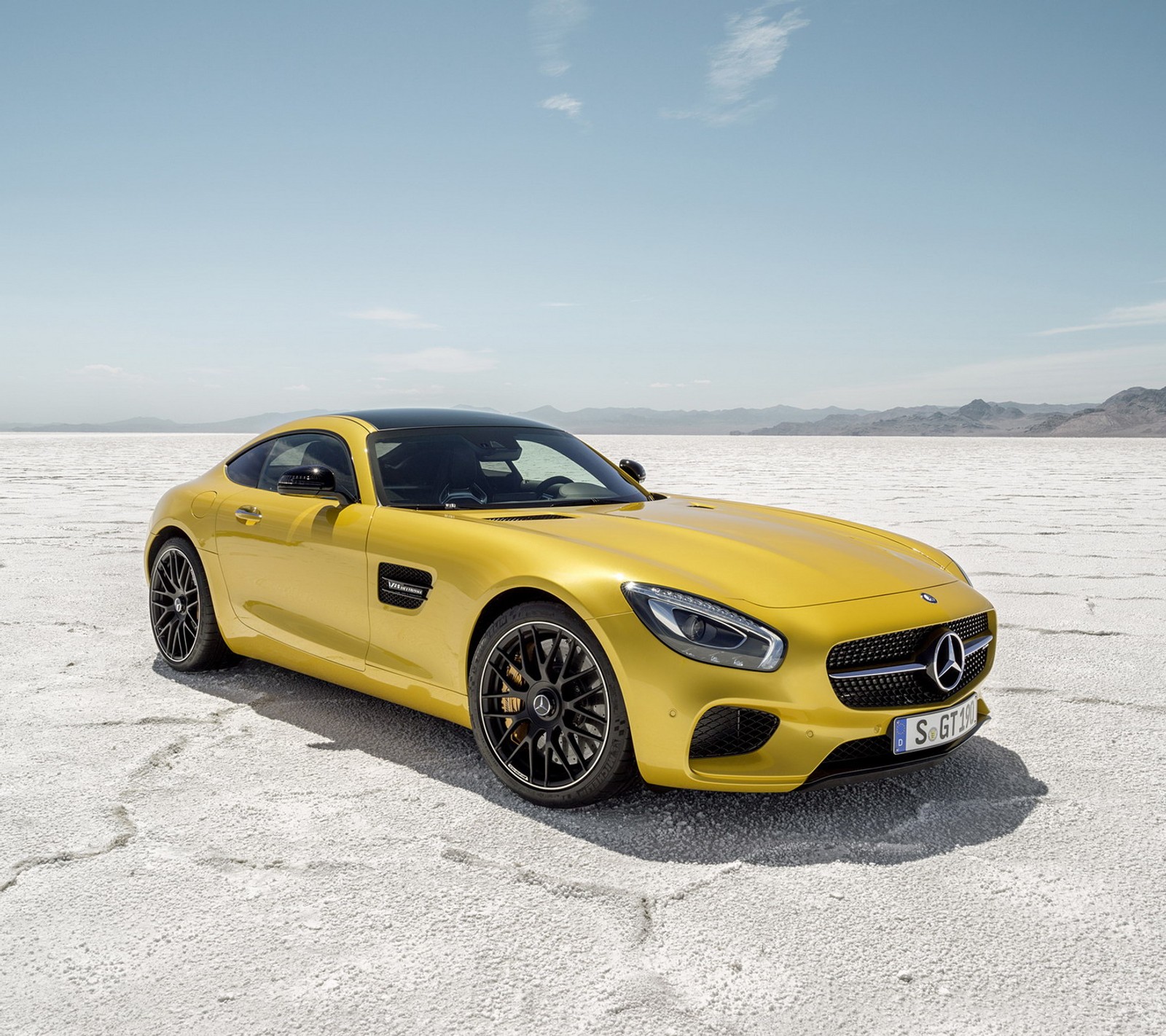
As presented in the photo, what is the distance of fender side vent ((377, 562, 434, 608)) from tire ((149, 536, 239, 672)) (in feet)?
4.55

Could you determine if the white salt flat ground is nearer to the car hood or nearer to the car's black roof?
the car hood

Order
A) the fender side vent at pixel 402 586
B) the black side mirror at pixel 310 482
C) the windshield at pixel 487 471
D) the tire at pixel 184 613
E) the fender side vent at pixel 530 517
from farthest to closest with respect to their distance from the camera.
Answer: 1. the tire at pixel 184 613
2. the windshield at pixel 487 471
3. the black side mirror at pixel 310 482
4. the fender side vent at pixel 530 517
5. the fender side vent at pixel 402 586

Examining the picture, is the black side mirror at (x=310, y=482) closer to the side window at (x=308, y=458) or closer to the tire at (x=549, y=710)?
the side window at (x=308, y=458)

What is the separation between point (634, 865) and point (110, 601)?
4961mm

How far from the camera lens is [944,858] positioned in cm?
304

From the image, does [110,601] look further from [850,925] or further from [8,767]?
[850,925]

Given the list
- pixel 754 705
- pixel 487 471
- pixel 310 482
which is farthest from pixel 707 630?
pixel 310 482

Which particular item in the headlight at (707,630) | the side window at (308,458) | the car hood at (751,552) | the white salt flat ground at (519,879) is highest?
the side window at (308,458)

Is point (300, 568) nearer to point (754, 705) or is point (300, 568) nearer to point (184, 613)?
point (184, 613)

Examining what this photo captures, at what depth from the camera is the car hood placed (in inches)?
127

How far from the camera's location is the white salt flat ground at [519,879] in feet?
7.56

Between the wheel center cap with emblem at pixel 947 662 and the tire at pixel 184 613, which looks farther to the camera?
the tire at pixel 184 613

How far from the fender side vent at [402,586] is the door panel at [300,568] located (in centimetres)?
10

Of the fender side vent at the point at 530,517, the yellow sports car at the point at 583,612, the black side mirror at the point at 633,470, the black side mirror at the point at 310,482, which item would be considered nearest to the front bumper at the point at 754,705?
the yellow sports car at the point at 583,612
